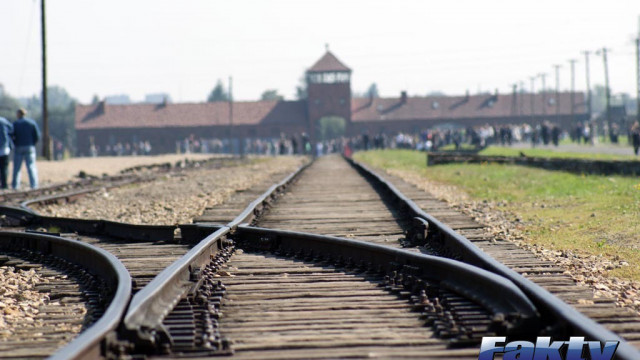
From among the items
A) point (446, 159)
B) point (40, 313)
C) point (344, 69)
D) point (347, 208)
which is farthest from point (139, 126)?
point (40, 313)

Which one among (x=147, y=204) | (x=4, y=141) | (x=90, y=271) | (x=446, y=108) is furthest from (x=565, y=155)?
(x=446, y=108)

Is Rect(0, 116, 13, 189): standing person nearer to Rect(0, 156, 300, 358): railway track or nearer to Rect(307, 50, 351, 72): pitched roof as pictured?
Rect(0, 156, 300, 358): railway track

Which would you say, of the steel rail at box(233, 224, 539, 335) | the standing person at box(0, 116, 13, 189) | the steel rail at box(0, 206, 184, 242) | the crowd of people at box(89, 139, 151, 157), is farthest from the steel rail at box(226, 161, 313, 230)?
the crowd of people at box(89, 139, 151, 157)

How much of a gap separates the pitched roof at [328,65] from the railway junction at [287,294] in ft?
290

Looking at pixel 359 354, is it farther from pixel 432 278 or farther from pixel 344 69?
pixel 344 69

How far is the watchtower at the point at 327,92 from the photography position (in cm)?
9519

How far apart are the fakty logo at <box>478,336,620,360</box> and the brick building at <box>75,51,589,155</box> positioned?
86998mm

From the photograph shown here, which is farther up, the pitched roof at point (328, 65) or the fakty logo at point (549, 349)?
the pitched roof at point (328, 65)

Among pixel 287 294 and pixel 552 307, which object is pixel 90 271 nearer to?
pixel 287 294

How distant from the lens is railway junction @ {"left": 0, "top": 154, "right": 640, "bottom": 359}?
13.2ft

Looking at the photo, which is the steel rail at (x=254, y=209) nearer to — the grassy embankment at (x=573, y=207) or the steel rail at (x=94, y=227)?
the steel rail at (x=94, y=227)

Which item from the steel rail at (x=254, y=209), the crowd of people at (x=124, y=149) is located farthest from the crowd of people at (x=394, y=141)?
the steel rail at (x=254, y=209)

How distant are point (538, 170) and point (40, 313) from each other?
65.9 ft

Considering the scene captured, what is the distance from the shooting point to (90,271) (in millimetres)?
6941
